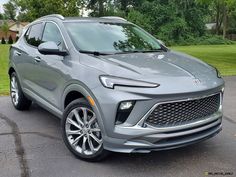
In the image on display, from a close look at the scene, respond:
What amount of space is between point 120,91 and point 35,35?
289 cm

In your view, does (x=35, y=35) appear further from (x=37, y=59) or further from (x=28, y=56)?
(x=37, y=59)

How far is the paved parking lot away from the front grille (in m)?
0.60

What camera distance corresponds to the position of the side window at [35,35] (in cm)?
597

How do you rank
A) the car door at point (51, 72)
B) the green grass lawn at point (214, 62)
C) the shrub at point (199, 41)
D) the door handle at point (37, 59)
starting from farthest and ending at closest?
the shrub at point (199, 41) < the green grass lawn at point (214, 62) < the door handle at point (37, 59) < the car door at point (51, 72)

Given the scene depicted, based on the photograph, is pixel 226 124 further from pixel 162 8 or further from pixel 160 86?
pixel 162 8

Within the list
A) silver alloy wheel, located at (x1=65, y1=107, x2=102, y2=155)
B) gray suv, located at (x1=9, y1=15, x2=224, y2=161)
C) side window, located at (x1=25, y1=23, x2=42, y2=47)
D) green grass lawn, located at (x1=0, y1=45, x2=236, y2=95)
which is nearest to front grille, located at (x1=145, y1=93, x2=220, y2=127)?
gray suv, located at (x1=9, y1=15, x2=224, y2=161)

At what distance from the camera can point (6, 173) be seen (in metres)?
4.07

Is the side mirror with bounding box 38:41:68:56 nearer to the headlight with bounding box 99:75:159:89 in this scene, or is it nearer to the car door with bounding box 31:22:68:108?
the car door with bounding box 31:22:68:108

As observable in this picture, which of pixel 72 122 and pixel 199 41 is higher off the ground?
pixel 72 122

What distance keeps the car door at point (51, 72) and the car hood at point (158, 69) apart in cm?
52

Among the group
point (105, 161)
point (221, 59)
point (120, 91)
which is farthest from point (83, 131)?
point (221, 59)

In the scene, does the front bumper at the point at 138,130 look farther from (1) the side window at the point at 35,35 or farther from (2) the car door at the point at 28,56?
(1) the side window at the point at 35,35

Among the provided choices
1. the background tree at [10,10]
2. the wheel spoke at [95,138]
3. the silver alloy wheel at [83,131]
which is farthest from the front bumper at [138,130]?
the background tree at [10,10]

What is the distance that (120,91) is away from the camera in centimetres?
381
